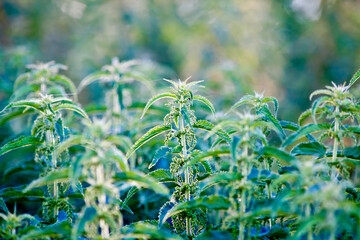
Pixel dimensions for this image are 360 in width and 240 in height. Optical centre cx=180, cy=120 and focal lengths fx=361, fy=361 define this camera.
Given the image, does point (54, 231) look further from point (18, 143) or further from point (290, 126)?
point (290, 126)

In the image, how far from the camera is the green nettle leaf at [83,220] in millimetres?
1304

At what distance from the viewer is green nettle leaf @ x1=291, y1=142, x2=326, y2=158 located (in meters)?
1.84

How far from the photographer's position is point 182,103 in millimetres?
1893

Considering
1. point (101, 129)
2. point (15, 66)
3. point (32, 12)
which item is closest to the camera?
point (101, 129)

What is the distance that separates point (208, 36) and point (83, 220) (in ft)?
20.6

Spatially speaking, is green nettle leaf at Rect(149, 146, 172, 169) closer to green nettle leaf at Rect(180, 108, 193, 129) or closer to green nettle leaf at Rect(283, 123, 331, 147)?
green nettle leaf at Rect(180, 108, 193, 129)

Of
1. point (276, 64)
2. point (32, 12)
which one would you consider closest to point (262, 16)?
point (276, 64)

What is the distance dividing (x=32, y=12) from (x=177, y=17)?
2.74 m

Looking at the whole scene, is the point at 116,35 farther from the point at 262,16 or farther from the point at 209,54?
the point at 262,16

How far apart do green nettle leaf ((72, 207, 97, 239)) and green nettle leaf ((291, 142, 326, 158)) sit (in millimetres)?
1104

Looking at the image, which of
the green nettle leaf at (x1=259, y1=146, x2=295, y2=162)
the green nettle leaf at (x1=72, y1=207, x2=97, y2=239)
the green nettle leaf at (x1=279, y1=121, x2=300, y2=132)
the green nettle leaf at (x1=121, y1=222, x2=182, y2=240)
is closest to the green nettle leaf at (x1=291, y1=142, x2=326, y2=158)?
the green nettle leaf at (x1=279, y1=121, x2=300, y2=132)

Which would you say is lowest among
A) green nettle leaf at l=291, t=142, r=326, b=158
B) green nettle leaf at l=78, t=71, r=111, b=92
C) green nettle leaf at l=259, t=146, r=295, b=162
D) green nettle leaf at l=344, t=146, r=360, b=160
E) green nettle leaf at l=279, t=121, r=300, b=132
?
green nettle leaf at l=259, t=146, r=295, b=162

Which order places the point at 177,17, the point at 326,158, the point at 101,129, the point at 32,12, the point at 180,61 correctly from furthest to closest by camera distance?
the point at 177,17
the point at 180,61
the point at 32,12
the point at 326,158
the point at 101,129

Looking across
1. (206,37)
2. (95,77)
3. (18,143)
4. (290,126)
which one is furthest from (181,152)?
(206,37)
